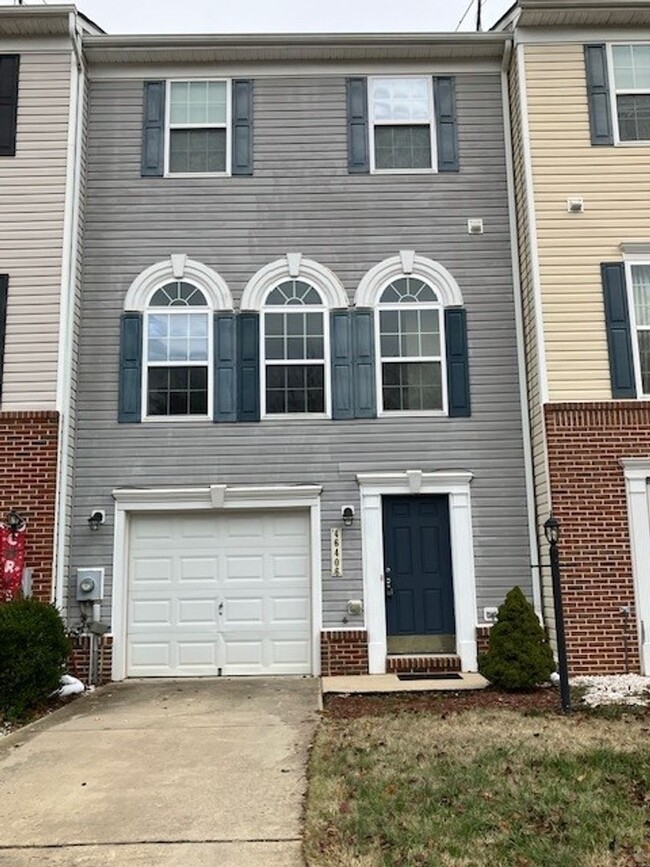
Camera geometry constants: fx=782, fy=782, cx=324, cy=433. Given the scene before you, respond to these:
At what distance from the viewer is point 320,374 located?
9688 millimetres

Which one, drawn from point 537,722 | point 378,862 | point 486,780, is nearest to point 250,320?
A: point 537,722

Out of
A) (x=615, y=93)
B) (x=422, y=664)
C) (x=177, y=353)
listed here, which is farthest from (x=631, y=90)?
(x=422, y=664)

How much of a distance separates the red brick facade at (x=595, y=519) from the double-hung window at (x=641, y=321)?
1.22ft

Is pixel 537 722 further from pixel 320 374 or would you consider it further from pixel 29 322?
Answer: pixel 29 322

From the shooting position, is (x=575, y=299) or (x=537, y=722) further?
(x=575, y=299)

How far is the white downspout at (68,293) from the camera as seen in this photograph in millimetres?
9000

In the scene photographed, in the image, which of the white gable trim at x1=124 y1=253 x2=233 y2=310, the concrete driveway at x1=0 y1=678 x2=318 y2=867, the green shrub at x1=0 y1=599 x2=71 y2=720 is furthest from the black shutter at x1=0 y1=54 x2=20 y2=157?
the concrete driveway at x1=0 y1=678 x2=318 y2=867

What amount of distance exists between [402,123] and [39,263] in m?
4.94

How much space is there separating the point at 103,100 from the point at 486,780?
924cm

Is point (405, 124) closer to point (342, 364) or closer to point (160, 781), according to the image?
point (342, 364)

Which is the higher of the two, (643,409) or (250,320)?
(250,320)

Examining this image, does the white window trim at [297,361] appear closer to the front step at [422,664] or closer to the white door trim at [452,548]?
the white door trim at [452,548]

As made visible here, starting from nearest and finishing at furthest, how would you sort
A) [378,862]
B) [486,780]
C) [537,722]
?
[378,862], [486,780], [537,722]

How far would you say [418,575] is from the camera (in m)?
9.30
